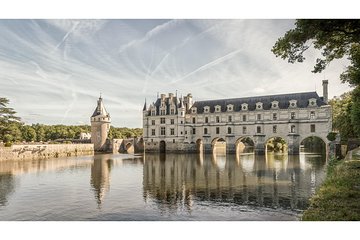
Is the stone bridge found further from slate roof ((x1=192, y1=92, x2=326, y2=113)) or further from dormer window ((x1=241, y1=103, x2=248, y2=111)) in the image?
dormer window ((x1=241, y1=103, x2=248, y2=111))

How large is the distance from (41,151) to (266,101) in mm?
24466

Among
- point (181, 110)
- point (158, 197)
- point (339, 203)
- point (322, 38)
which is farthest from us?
point (181, 110)

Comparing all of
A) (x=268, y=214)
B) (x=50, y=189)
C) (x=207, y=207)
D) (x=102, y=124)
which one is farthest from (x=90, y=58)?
(x=102, y=124)

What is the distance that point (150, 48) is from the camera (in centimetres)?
1312

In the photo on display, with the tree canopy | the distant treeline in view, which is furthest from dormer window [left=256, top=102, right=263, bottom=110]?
the distant treeline

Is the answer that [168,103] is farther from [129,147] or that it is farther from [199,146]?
[129,147]

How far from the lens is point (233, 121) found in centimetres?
3650

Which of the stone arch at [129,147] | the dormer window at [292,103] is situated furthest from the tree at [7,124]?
the dormer window at [292,103]

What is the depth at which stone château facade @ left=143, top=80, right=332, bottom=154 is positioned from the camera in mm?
31891

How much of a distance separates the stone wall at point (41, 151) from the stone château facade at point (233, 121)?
27.6ft

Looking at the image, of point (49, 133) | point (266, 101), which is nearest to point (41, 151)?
point (49, 133)

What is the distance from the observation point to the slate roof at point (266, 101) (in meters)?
32.5

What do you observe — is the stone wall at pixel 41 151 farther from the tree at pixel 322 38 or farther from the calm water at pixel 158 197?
the tree at pixel 322 38

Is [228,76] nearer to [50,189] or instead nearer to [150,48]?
[150,48]
